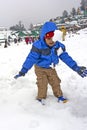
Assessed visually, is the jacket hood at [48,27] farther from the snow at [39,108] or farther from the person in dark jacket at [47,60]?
the snow at [39,108]

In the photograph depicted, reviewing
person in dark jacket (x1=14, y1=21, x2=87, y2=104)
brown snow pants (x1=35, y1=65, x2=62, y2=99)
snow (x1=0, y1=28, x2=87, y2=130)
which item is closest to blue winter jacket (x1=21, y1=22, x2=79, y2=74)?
person in dark jacket (x1=14, y1=21, x2=87, y2=104)

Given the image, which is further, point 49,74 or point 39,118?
point 49,74

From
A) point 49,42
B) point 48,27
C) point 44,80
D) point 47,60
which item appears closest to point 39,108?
point 44,80

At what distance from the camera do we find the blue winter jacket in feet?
17.8

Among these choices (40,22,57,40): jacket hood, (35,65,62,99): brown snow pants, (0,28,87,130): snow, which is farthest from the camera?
(35,65,62,99): brown snow pants

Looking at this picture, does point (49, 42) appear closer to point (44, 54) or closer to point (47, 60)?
point (44, 54)

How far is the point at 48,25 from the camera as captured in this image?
538cm

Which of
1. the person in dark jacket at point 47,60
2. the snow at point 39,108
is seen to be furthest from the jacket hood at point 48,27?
the snow at point 39,108

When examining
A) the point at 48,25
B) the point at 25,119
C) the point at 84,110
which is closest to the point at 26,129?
the point at 25,119

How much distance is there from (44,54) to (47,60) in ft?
0.50

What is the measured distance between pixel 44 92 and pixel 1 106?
2.65 ft

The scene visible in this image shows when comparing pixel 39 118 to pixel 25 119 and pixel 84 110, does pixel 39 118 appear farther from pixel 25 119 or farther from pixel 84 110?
pixel 84 110

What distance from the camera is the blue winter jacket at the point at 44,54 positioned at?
5.41 meters

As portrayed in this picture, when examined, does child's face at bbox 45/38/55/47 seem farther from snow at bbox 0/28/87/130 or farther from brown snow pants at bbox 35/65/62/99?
snow at bbox 0/28/87/130
